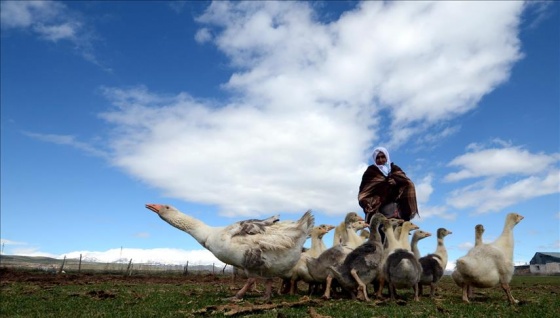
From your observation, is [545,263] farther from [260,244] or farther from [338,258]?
[260,244]

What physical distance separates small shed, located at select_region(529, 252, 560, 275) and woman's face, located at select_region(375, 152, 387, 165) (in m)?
60.4

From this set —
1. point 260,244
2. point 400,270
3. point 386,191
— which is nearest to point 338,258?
point 400,270

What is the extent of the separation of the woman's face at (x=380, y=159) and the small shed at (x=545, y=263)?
60.4m

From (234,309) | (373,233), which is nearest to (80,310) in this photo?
(234,309)

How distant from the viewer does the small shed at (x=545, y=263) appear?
61.8 metres

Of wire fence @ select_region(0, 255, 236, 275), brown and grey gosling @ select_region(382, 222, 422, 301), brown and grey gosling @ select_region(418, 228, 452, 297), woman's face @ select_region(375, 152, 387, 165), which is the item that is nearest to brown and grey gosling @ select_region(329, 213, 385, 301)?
brown and grey gosling @ select_region(382, 222, 422, 301)

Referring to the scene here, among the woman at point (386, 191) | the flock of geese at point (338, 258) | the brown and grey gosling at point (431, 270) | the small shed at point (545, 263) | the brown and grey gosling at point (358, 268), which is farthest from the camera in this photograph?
the small shed at point (545, 263)

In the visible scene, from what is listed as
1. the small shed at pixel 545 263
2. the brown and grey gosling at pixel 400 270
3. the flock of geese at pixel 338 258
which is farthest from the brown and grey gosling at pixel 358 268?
the small shed at pixel 545 263

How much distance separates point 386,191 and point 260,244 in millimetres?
5926

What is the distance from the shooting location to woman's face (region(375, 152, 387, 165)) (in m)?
13.7

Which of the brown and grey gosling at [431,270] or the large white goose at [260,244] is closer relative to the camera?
the large white goose at [260,244]

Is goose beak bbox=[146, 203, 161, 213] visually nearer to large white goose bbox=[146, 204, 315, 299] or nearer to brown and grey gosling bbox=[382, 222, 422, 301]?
large white goose bbox=[146, 204, 315, 299]

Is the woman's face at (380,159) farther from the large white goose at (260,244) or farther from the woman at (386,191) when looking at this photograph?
the large white goose at (260,244)

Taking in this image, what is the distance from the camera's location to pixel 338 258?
9555 mm
